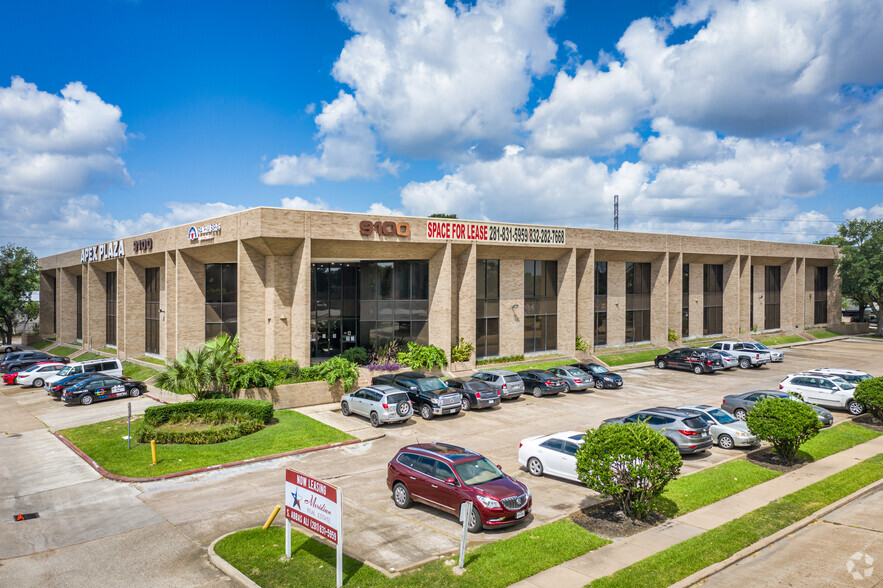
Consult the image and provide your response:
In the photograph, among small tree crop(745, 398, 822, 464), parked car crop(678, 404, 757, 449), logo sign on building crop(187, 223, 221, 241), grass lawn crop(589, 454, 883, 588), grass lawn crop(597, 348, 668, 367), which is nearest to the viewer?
grass lawn crop(589, 454, 883, 588)

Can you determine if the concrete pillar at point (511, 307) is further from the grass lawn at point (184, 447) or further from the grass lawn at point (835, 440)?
the grass lawn at point (835, 440)

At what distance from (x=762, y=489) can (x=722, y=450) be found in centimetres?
463

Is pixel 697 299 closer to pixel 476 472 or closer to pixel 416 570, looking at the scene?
pixel 476 472

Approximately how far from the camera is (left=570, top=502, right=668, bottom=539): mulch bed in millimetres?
13187

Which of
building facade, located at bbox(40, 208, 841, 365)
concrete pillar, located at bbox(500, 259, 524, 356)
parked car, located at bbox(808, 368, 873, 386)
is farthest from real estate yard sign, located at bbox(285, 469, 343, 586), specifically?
concrete pillar, located at bbox(500, 259, 524, 356)

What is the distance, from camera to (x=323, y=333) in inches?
1551

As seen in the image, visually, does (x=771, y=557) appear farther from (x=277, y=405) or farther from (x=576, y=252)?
(x=576, y=252)

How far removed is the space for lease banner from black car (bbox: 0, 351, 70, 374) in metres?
31.3

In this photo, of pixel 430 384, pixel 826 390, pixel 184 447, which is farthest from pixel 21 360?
pixel 826 390

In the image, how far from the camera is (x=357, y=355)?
3641 centimetres

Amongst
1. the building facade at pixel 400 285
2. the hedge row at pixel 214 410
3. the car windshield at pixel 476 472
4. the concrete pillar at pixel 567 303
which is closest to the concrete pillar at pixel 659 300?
the building facade at pixel 400 285

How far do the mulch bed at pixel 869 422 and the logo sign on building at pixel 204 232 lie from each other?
34.2 meters

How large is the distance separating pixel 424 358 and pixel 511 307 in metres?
9.10

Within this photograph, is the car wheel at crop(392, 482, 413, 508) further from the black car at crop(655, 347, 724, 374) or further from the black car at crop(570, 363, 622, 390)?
the black car at crop(655, 347, 724, 374)
